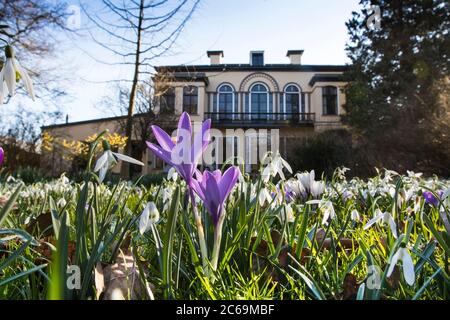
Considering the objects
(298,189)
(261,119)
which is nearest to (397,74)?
(261,119)

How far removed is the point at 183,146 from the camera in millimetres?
632

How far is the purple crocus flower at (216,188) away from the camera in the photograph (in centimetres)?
67

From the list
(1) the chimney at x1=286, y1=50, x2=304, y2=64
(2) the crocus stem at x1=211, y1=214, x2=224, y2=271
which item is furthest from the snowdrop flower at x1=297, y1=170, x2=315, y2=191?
(1) the chimney at x1=286, y1=50, x2=304, y2=64

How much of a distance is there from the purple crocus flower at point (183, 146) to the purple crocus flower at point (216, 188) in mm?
40

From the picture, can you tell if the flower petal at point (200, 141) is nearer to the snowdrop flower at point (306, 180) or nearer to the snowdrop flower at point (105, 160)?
the snowdrop flower at point (105, 160)

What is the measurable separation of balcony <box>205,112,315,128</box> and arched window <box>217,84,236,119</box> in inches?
13.7

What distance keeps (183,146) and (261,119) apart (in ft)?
76.8

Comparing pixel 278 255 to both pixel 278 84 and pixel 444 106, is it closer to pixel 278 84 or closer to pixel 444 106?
pixel 444 106

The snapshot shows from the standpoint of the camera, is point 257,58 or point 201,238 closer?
point 201,238

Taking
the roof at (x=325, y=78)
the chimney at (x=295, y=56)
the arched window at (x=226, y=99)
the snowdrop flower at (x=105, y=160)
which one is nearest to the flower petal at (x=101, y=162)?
the snowdrop flower at (x=105, y=160)

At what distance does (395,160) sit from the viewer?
9.77 m

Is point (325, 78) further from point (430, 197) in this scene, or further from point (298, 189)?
point (430, 197)

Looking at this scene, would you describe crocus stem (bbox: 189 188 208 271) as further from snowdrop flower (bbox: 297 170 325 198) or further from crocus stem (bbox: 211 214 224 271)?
snowdrop flower (bbox: 297 170 325 198)

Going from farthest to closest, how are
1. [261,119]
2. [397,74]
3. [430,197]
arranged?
[261,119], [397,74], [430,197]
